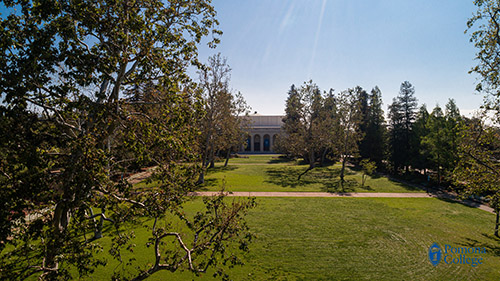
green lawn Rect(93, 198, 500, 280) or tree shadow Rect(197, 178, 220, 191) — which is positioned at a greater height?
tree shadow Rect(197, 178, 220, 191)

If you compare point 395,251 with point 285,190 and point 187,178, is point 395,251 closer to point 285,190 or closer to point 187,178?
point 187,178

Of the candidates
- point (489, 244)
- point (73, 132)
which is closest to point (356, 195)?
point (489, 244)

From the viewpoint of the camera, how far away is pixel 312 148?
119ft

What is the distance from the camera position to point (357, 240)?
1258 centimetres

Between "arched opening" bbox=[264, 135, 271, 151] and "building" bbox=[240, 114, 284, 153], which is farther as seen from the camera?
"arched opening" bbox=[264, 135, 271, 151]

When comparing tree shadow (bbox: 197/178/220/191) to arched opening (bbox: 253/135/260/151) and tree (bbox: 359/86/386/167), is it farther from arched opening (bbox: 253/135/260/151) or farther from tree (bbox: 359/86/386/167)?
arched opening (bbox: 253/135/260/151)

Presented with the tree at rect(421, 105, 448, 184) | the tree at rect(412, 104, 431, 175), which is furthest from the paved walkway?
the tree at rect(412, 104, 431, 175)

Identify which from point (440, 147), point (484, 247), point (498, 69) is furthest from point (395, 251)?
point (440, 147)

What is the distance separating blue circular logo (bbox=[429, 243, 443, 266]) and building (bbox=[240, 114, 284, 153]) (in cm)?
6162

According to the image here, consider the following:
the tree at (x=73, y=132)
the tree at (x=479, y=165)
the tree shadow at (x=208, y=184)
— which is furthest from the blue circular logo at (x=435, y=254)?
the tree shadow at (x=208, y=184)

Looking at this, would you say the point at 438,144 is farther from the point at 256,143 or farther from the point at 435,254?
the point at 256,143

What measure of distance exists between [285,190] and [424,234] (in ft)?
38.4

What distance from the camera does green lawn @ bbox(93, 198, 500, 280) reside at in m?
9.56

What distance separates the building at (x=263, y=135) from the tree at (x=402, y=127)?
35.8 m
